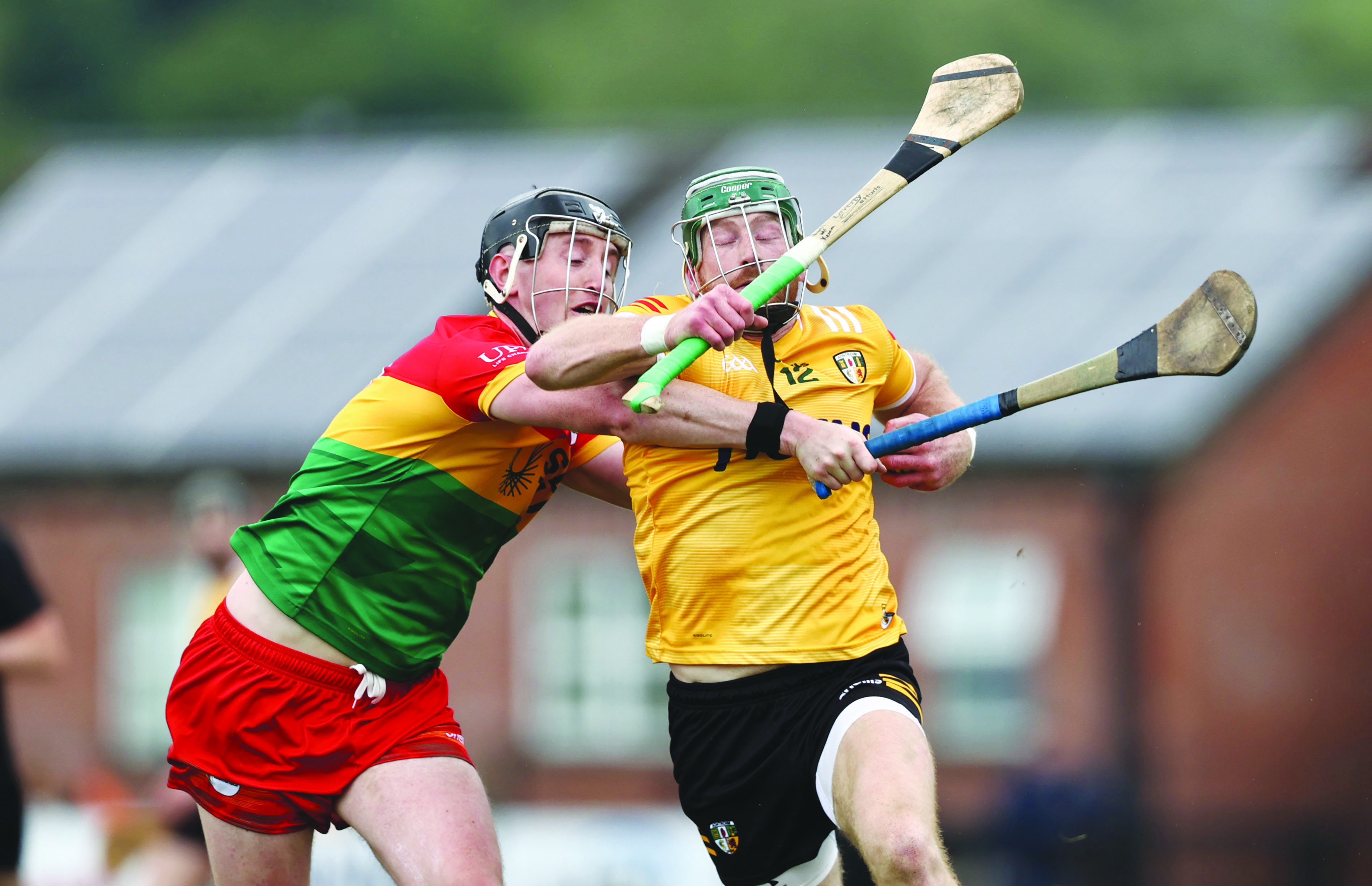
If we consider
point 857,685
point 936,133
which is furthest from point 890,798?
point 936,133

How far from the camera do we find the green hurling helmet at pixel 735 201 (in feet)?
13.9

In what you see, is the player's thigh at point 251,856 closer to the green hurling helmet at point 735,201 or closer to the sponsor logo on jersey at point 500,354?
the sponsor logo on jersey at point 500,354

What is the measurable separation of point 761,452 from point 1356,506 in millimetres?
10686

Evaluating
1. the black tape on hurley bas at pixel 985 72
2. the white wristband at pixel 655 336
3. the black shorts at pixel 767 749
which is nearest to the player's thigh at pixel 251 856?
the black shorts at pixel 767 749

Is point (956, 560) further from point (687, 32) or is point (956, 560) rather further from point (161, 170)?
point (687, 32)

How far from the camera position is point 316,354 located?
15836 mm

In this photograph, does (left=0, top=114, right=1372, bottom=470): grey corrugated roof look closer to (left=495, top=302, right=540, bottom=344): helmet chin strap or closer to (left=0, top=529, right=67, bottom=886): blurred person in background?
(left=0, top=529, right=67, bottom=886): blurred person in background

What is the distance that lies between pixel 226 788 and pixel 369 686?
0.46 m

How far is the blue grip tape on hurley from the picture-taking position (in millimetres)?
3930

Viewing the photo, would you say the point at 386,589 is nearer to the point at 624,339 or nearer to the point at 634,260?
the point at 624,339

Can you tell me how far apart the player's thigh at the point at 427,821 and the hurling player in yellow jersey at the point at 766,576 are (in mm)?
601

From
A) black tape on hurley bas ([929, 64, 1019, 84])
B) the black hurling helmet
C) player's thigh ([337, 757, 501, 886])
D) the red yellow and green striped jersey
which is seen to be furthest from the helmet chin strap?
black tape on hurley bas ([929, 64, 1019, 84])

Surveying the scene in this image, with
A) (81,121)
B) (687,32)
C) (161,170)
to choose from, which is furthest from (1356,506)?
(81,121)

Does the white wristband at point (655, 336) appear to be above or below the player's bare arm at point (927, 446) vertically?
above
